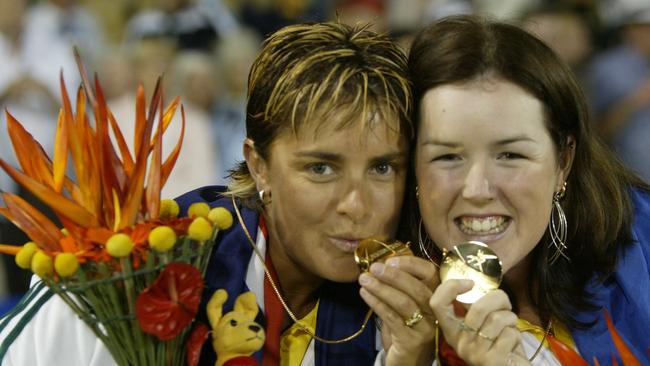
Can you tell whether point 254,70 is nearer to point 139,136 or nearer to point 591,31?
point 139,136

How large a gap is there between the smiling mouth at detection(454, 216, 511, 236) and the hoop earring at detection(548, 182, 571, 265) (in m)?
0.20

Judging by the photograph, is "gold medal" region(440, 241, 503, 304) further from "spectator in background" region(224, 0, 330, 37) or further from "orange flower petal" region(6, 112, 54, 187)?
"spectator in background" region(224, 0, 330, 37)

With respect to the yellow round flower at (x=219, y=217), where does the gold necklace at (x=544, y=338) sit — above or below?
below

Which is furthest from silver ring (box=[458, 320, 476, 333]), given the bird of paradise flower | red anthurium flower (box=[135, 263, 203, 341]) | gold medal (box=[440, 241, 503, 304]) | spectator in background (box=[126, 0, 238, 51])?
spectator in background (box=[126, 0, 238, 51])

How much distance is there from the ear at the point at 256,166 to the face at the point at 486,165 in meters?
0.34

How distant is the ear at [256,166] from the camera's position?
221cm

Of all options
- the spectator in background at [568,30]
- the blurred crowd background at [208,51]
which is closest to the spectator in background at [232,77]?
the blurred crowd background at [208,51]

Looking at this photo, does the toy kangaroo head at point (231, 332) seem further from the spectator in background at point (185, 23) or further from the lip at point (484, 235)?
the spectator in background at point (185, 23)

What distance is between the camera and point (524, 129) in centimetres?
204

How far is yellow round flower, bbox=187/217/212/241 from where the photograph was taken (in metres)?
1.81

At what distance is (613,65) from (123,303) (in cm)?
298

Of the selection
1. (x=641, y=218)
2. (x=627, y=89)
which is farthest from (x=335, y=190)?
(x=627, y=89)

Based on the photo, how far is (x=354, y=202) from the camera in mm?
2041

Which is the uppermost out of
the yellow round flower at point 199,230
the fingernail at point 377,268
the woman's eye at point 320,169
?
the woman's eye at point 320,169
